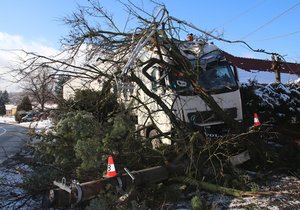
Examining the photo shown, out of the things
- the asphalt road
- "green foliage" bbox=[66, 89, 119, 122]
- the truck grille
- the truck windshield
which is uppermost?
the truck windshield

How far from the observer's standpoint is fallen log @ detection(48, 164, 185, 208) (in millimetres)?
5047

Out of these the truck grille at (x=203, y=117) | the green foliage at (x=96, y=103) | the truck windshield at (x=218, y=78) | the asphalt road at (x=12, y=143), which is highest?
the truck windshield at (x=218, y=78)

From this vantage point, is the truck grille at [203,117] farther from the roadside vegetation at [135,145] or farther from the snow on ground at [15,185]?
the snow on ground at [15,185]

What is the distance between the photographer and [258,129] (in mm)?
7207

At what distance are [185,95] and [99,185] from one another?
313 cm

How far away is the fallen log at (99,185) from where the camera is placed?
5.05m

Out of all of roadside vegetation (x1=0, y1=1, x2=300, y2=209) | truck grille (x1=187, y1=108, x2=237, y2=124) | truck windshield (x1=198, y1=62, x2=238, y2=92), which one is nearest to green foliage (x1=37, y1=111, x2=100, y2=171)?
roadside vegetation (x1=0, y1=1, x2=300, y2=209)

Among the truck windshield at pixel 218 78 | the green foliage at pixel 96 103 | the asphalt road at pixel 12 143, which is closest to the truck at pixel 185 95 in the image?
the truck windshield at pixel 218 78

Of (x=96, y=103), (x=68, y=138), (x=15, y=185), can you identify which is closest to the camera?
(x=15, y=185)

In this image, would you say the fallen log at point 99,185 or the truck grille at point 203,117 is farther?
the truck grille at point 203,117

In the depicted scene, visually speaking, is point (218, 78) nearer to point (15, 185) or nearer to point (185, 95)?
point (185, 95)

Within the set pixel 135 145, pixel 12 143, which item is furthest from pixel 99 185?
pixel 12 143

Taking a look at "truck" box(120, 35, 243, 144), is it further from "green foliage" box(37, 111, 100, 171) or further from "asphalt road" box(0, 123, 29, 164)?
"asphalt road" box(0, 123, 29, 164)

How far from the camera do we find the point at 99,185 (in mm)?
5344
